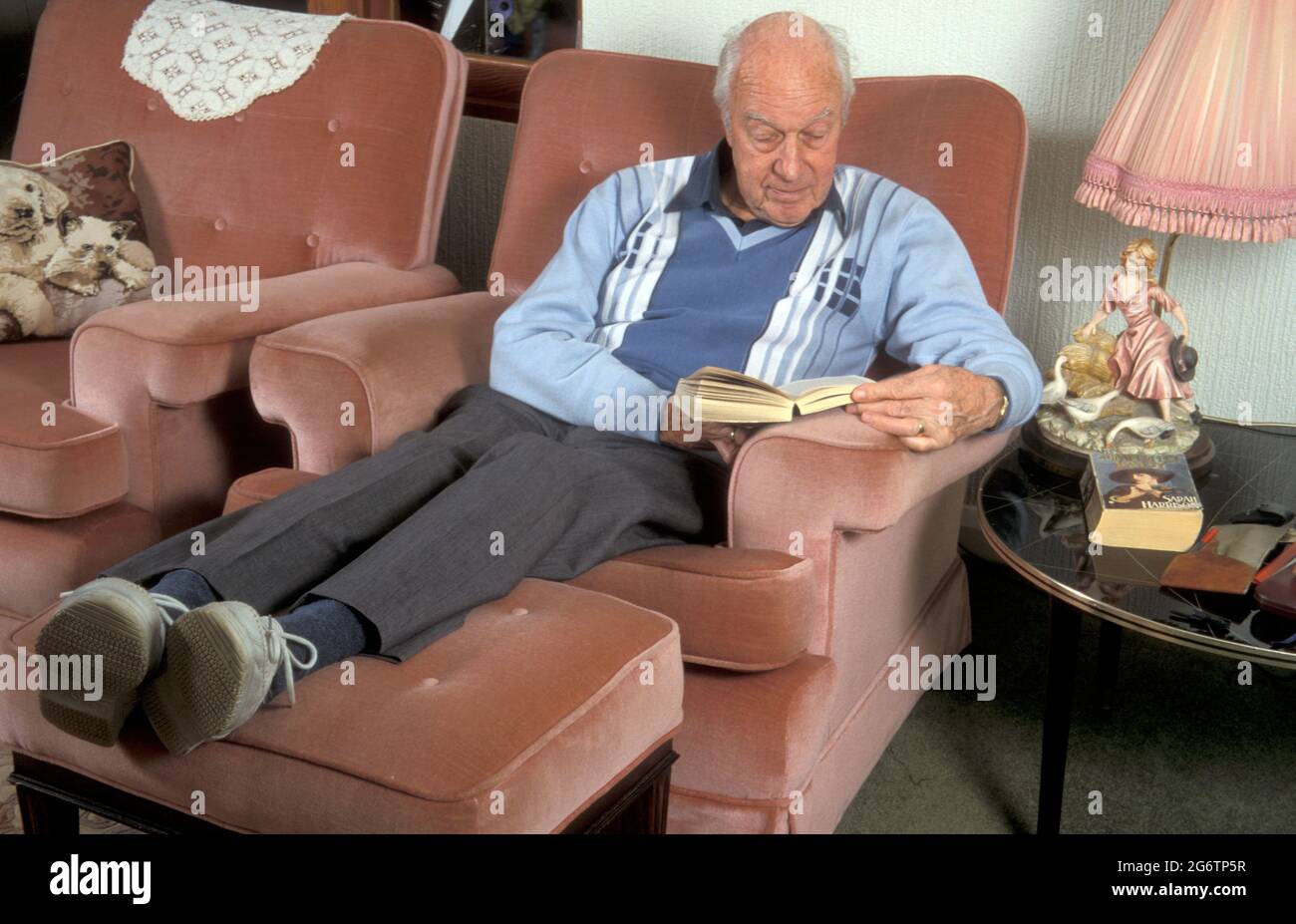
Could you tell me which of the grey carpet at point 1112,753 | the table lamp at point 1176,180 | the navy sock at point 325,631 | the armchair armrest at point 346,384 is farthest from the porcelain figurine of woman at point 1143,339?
the navy sock at point 325,631

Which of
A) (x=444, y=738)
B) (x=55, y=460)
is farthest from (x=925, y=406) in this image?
(x=55, y=460)

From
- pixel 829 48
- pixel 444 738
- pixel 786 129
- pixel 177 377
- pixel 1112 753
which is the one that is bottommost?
pixel 1112 753

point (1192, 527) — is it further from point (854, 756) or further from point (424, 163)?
point (424, 163)

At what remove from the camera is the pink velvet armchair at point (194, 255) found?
1.86m

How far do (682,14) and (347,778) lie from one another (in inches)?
71.2

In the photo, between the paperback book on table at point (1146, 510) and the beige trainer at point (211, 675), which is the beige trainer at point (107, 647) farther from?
Answer: the paperback book on table at point (1146, 510)

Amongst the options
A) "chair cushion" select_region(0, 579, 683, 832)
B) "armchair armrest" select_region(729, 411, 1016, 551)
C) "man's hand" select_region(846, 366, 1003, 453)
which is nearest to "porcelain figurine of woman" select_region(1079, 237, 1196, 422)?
"man's hand" select_region(846, 366, 1003, 453)

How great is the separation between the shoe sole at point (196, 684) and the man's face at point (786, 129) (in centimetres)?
100

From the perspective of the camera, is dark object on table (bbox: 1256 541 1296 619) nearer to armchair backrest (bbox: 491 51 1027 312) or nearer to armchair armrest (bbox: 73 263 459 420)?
armchair backrest (bbox: 491 51 1027 312)

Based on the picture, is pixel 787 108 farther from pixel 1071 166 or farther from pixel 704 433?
pixel 1071 166

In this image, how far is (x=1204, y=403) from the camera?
231 centimetres

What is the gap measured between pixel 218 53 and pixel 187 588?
142 cm

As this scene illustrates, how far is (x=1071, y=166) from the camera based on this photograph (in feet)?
7.48
